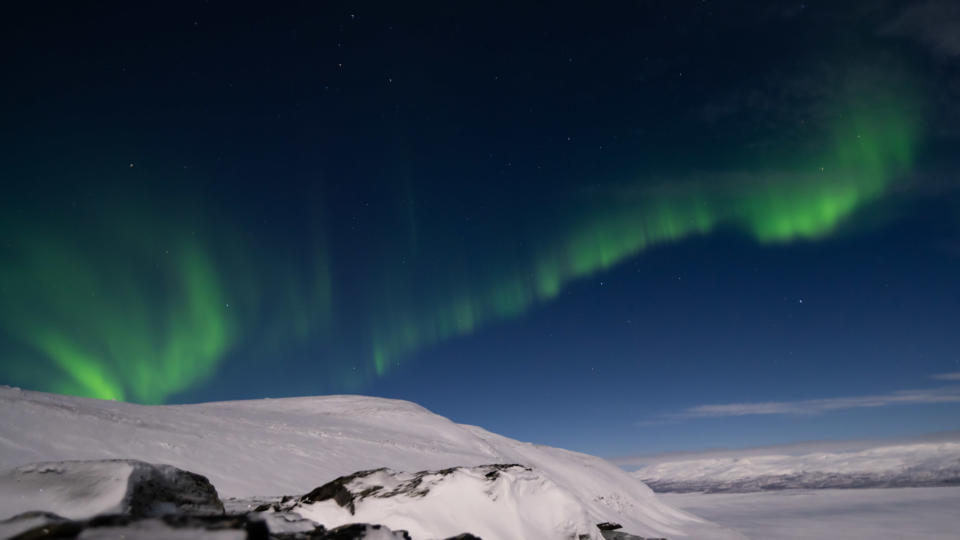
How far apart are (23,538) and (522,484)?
6653mm

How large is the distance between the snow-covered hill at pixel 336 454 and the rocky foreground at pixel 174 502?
0.58 feet

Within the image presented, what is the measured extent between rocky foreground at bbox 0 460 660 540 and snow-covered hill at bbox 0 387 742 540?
0.58ft

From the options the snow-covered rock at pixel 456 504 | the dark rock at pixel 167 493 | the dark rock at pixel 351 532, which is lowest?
the snow-covered rock at pixel 456 504

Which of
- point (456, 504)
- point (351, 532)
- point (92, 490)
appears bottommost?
point (456, 504)

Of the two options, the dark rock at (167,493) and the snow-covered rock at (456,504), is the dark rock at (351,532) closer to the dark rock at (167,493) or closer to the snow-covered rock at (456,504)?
the dark rock at (167,493)

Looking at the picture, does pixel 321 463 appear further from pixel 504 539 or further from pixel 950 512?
pixel 950 512

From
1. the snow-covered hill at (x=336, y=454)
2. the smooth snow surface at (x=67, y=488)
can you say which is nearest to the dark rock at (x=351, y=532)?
the smooth snow surface at (x=67, y=488)

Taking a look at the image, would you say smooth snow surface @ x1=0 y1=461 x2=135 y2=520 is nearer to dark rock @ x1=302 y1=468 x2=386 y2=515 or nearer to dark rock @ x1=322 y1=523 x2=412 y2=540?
dark rock @ x1=322 y1=523 x2=412 y2=540

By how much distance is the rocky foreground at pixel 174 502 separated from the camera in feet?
9.51

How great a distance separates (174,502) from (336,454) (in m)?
10.5

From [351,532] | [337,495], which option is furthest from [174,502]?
[337,495]

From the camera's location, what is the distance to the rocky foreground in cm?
290

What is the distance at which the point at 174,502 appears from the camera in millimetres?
4551

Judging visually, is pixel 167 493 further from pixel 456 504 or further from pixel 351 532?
pixel 456 504
